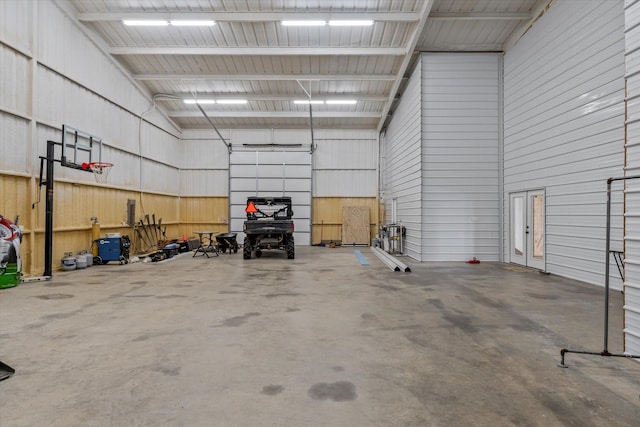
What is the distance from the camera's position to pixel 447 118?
10.2m

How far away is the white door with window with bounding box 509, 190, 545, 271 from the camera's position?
8.86m

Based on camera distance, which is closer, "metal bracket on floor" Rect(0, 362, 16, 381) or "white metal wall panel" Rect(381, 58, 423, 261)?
"metal bracket on floor" Rect(0, 362, 16, 381)

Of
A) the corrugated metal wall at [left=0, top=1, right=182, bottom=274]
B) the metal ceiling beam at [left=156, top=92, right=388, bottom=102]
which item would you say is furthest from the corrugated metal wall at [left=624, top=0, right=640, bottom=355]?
the metal ceiling beam at [left=156, top=92, right=388, bottom=102]

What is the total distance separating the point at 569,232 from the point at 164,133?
15.3 metres

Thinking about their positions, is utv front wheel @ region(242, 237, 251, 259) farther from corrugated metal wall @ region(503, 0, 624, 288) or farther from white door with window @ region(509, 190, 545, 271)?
corrugated metal wall @ region(503, 0, 624, 288)

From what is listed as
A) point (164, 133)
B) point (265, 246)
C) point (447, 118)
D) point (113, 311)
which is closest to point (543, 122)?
point (447, 118)

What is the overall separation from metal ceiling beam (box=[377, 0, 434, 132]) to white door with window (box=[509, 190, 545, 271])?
5.13 metres

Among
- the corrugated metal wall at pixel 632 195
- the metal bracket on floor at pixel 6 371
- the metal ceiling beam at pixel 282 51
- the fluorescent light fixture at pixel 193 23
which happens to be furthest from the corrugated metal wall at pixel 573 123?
the metal bracket on floor at pixel 6 371

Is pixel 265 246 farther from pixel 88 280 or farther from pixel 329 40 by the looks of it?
pixel 329 40

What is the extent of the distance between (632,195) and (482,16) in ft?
25.7

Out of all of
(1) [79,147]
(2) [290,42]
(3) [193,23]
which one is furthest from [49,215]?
(2) [290,42]

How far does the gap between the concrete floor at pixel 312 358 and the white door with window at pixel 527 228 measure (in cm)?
269

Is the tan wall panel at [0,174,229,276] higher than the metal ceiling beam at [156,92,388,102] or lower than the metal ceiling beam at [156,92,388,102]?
lower

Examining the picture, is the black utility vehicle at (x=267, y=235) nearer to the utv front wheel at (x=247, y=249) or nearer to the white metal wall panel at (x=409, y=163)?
the utv front wheel at (x=247, y=249)
